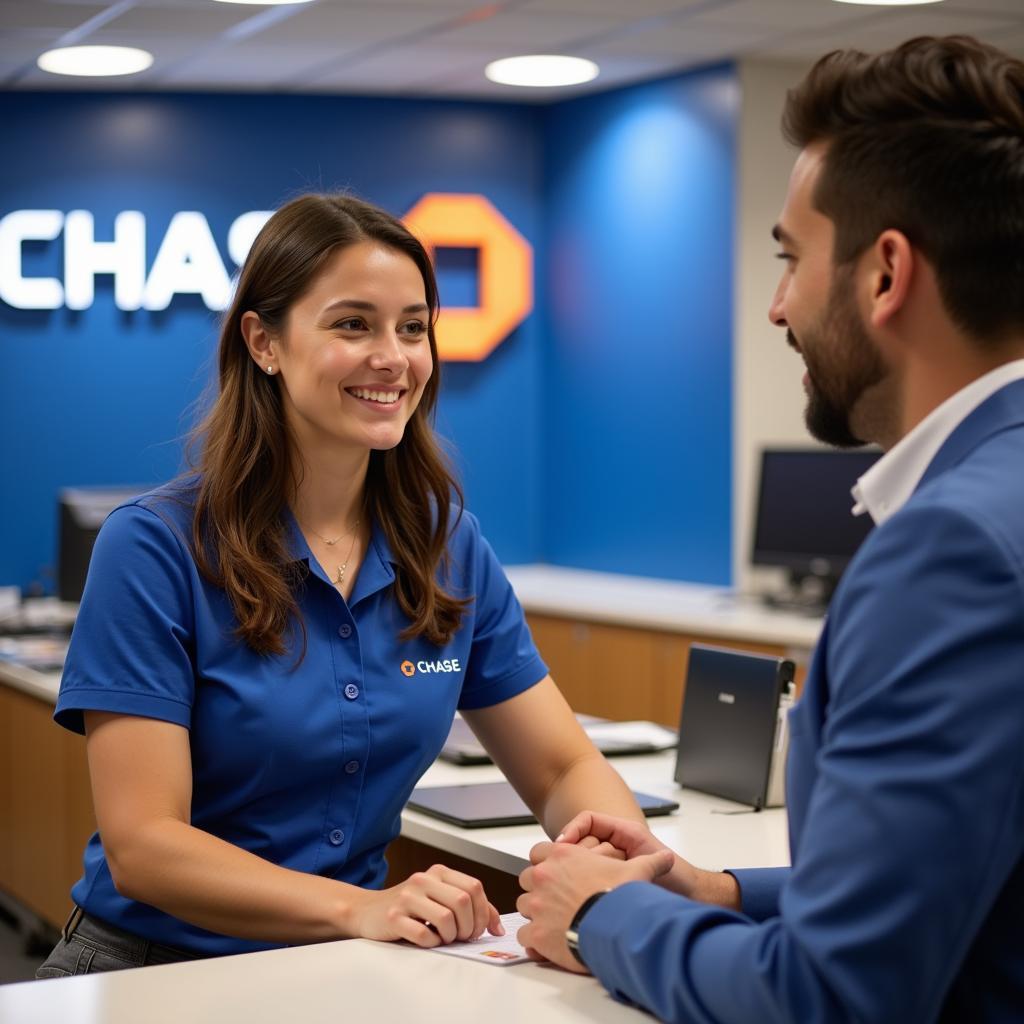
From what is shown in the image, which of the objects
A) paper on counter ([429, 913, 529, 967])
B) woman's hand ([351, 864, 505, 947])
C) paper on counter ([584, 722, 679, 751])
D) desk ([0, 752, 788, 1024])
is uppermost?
woman's hand ([351, 864, 505, 947])

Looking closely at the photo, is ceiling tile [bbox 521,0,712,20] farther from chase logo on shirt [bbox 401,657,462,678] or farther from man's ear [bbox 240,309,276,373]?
chase logo on shirt [bbox 401,657,462,678]

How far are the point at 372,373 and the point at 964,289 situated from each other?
110 cm

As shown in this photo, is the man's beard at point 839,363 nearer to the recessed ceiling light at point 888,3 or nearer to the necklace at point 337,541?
the necklace at point 337,541

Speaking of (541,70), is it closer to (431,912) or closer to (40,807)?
(40,807)

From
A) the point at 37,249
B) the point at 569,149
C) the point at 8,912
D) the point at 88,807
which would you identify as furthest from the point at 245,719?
the point at 569,149

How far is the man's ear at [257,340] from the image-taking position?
229 cm

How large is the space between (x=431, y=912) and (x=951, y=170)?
37.8 inches

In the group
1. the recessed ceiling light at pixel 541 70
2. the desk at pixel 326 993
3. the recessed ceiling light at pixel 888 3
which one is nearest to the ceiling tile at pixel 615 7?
the recessed ceiling light at pixel 888 3

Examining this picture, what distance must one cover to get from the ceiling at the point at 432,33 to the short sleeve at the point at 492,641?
3.20 m

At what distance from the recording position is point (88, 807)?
438cm

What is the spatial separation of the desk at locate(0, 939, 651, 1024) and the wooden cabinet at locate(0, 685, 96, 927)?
9.23 ft

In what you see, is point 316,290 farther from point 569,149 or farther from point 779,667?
point 569,149

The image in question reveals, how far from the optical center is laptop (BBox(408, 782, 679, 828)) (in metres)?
2.54

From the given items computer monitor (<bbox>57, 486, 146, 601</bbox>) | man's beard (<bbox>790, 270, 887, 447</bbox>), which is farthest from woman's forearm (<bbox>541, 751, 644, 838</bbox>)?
computer monitor (<bbox>57, 486, 146, 601</bbox>)
